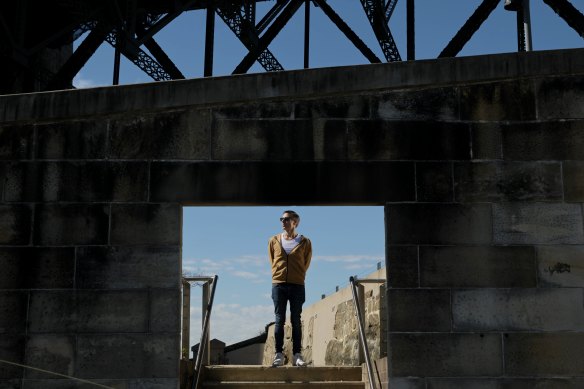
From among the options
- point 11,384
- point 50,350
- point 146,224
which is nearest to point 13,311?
point 50,350

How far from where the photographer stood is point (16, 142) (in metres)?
8.80

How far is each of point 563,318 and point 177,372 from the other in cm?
336

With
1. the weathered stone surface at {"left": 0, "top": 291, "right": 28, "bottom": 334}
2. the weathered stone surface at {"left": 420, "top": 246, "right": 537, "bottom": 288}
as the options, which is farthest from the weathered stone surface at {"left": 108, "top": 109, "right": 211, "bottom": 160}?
the weathered stone surface at {"left": 420, "top": 246, "right": 537, "bottom": 288}

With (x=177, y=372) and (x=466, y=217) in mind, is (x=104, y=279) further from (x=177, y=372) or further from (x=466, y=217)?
(x=466, y=217)

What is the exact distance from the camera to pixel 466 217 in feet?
28.5

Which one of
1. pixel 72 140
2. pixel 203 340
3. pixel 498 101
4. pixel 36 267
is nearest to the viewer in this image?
pixel 36 267

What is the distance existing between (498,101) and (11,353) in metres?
4.83

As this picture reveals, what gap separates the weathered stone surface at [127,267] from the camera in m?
8.52

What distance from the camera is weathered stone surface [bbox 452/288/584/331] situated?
8492 mm

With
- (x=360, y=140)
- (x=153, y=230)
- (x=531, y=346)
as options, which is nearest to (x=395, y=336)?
(x=531, y=346)

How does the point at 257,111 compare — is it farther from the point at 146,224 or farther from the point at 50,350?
the point at 50,350

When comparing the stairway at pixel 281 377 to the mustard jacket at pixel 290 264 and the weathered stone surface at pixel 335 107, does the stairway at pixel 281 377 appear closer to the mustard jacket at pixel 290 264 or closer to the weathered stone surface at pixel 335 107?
the mustard jacket at pixel 290 264

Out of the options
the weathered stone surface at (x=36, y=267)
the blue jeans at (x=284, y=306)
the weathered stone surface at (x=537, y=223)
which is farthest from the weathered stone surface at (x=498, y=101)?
the weathered stone surface at (x=36, y=267)

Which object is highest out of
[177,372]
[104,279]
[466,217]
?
[466,217]
